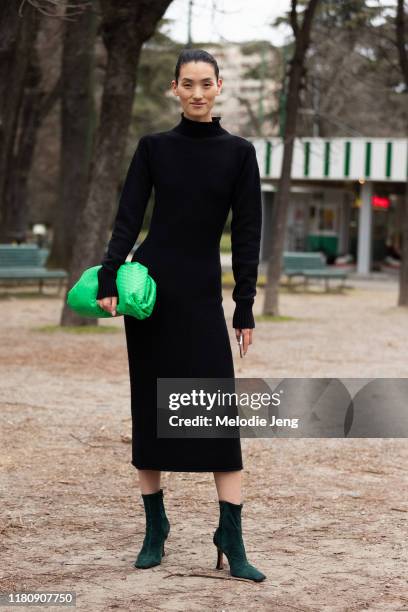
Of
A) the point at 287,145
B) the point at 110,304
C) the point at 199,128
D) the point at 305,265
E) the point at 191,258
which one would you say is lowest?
the point at 305,265

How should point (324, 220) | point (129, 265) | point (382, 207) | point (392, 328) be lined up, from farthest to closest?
point (324, 220), point (382, 207), point (392, 328), point (129, 265)

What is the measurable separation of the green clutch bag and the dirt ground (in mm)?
Answer: 1083

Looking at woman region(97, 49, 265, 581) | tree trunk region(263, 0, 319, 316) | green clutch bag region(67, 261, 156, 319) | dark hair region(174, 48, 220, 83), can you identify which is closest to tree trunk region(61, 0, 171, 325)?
tree trunk region(263, 0, 319, 316)

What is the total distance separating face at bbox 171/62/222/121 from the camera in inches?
193

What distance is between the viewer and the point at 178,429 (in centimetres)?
497

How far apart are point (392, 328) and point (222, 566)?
45.7 ft

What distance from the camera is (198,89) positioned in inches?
193

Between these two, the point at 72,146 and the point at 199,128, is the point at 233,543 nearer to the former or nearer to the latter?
the point at 199,128

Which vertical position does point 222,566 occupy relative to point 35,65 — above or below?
below

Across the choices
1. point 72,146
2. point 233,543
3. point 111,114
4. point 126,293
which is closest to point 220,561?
point 233,543

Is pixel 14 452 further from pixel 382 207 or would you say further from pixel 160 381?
pixel 382 207

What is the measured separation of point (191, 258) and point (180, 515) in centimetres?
181

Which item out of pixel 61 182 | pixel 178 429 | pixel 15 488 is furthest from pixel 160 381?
pixel 61 182

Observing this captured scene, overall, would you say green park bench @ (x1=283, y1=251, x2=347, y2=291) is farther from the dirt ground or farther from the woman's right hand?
the woman's right hand
